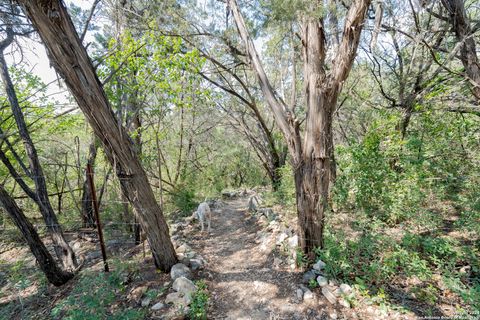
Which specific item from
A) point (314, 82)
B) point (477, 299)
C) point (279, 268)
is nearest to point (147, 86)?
point (314, 82)

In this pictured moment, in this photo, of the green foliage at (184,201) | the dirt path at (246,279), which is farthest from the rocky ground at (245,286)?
the green foliage at (184,201)

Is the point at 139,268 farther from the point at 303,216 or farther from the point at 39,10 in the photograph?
the point at 39,10

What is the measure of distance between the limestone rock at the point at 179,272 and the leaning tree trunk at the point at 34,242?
2.20m

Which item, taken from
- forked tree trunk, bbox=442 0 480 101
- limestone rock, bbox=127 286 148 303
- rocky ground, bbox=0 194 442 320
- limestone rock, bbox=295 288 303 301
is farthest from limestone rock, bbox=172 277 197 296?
forked tree trunk, bbox=442 0 480 101

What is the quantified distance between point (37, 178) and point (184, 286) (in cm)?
322

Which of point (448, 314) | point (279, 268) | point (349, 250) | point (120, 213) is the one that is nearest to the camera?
point (448, 314)

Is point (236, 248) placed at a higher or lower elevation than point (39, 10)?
lower

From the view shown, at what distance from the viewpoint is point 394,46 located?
5.10 m

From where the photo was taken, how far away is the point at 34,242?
3422 mm

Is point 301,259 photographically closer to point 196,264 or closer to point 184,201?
→ point 196,264

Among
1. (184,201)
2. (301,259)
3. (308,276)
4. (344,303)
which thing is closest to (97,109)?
(301,259)

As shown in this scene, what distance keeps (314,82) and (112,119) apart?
248 cm

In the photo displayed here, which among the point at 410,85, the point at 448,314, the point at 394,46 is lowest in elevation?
the point at 448,314

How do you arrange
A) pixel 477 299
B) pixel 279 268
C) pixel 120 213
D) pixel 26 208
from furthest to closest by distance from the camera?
pixel 26 208
pixel 120 213
pixel 279 268
pixel 477 299
